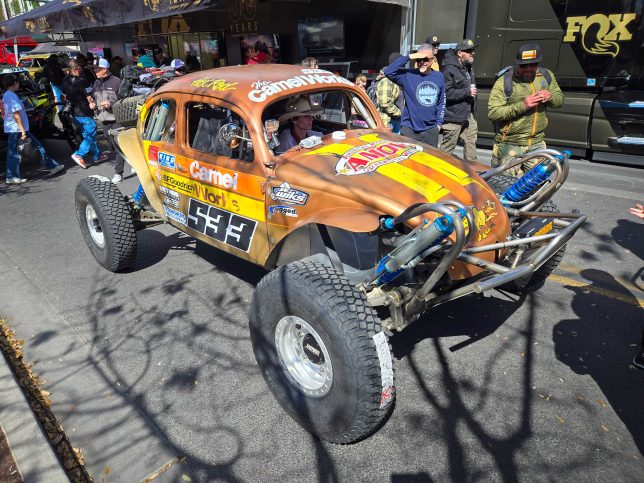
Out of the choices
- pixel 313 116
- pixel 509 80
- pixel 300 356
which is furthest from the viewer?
pixel 509 80

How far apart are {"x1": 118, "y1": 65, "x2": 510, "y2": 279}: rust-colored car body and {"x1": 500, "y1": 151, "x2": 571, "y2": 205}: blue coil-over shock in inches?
10.8

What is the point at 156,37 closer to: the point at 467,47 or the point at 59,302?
the point at 467,47

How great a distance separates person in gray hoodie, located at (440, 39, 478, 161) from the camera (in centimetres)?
658

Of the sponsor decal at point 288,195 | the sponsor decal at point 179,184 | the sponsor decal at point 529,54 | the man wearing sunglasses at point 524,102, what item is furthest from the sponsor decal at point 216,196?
the sponsor decal at point 529,54

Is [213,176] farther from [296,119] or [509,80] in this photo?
[509,80]

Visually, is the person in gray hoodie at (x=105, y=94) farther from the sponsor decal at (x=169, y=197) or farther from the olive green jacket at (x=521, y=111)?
the olive green jacket at (x=521, y=111)

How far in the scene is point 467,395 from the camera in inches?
122

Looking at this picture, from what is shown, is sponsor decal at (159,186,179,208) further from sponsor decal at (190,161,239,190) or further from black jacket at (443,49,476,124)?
black jacket at (443,49,476,124)

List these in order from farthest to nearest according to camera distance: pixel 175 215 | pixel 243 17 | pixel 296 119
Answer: pixel 243 17 → pixel 175 215 → pixel 296 119

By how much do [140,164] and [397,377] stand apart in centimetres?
322

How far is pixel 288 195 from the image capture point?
3.30 m

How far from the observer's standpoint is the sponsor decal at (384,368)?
243 cm

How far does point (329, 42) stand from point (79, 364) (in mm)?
11577

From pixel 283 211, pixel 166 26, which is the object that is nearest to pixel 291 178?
pixel 283 211
